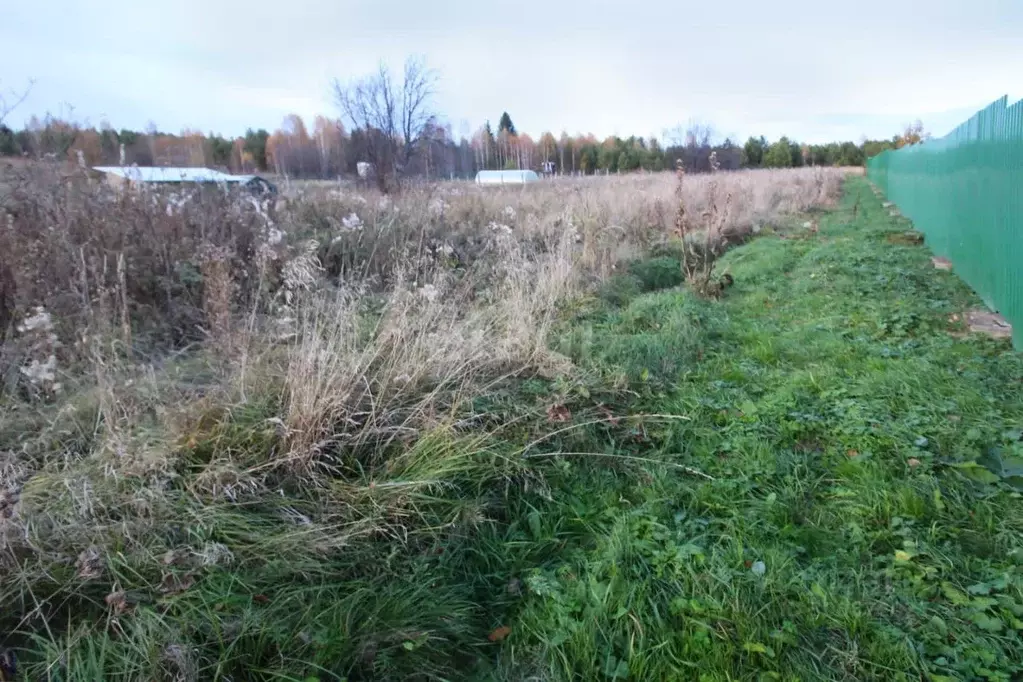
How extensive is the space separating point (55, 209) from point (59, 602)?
4045 mm

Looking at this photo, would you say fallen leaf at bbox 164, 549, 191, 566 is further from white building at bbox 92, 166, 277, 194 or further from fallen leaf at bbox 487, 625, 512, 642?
white building at bbox 92, 166, 277, 194

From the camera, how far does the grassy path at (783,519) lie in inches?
87.4

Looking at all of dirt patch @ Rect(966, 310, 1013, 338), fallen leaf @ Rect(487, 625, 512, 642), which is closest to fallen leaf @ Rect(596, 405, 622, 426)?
fallen leaf @ Rect(487, 625, 512, 642)

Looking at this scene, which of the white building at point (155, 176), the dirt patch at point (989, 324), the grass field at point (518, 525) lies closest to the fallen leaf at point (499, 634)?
the grass field at point (518, 525)

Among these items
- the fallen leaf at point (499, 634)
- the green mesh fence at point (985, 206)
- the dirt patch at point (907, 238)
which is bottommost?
the fallen leaf at point (499, 634)

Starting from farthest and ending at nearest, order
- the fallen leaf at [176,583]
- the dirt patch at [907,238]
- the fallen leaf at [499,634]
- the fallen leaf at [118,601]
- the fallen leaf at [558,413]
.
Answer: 1. the dirt patch at [907,238]
2. the fallen leaf at [558,413]
3. the fallen leaf at [499,634]
4. the fallen leaf at [176,583]
5. the fallen leaf at [118,601]

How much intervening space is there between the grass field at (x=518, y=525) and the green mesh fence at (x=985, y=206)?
1.35 m

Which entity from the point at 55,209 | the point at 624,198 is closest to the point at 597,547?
the point at 55,209

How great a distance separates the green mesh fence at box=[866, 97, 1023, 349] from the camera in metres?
5.40

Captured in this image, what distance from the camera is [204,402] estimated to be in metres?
3.21

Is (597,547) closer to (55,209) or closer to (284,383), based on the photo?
(284,383)

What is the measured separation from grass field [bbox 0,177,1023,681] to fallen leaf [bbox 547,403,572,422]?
0.7 inches

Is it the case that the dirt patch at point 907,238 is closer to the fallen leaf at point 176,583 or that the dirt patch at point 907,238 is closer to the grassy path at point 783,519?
the grassy path at point 783,519

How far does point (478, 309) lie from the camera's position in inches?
218
